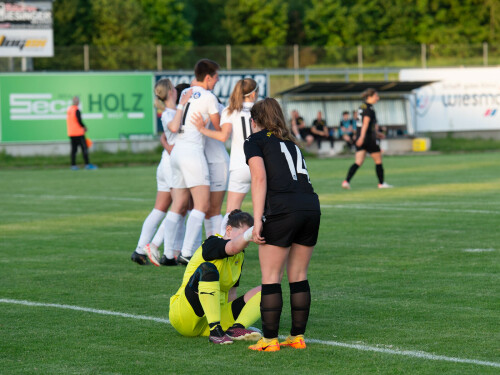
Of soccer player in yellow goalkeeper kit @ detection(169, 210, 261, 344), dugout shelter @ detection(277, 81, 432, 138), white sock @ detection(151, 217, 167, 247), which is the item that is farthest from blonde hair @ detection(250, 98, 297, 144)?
dugout shelter @ detection(277, 81, 432, 138)

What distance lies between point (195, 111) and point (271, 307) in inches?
Result: 160

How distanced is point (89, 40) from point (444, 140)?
124 ft

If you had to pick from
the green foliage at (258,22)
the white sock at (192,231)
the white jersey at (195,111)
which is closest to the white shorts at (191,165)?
the white jersey at (195,111)

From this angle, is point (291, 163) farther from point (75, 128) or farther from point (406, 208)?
point (75, 128)

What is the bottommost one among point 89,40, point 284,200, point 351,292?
point 351,292

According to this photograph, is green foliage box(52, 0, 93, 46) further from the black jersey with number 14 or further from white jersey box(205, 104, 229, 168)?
the black jersey with number 14

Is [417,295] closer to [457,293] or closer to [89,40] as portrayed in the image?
[457,293]

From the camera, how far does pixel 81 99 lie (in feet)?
117

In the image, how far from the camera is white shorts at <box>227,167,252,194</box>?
967cm

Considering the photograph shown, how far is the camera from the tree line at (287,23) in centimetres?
6969

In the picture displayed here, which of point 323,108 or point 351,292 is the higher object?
point 323,108

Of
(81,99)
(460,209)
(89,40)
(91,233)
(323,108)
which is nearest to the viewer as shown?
(91,233)

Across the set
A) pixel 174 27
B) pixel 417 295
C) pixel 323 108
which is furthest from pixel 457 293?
pixel 174 27

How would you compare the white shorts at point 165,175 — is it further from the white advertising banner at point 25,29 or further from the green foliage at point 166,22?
the green foliage at point 166,22
